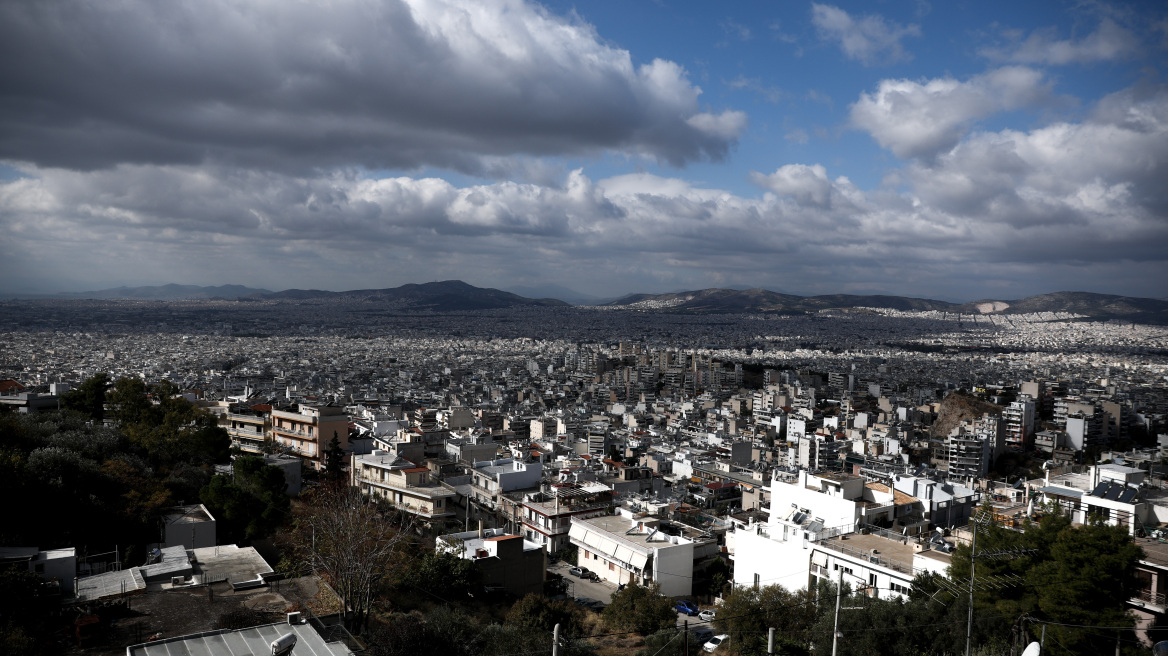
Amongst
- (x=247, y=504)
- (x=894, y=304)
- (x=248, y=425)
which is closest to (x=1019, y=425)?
(x=248, y=425)

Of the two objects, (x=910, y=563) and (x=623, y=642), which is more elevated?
(x=910, y=563)

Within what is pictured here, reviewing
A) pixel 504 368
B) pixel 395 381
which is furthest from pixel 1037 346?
pixel 395 381

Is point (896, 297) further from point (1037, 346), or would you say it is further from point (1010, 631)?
point (1010, 631)

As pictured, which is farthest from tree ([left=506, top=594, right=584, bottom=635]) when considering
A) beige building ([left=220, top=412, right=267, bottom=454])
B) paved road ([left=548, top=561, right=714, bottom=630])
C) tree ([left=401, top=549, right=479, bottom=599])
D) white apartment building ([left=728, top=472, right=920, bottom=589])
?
beige building ([left=220, top=412, right=267, bottom=454])

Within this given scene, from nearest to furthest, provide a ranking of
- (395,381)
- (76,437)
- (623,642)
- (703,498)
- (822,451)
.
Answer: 1. (623,642)
2. (76,437)
3. (703,498)
4. (822,451)
5. (395,381)

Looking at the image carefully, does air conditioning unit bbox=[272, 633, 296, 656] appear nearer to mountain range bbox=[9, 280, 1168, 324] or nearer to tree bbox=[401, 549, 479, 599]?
tree bbox=[401, 549, 479, 599]

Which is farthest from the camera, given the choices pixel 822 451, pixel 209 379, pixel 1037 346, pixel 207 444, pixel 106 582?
pixel 1037 346

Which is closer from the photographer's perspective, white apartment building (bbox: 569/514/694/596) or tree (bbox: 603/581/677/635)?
tree (bbox: 603/581/677/635)

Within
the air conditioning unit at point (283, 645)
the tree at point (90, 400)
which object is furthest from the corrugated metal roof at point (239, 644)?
the tree at point (90, 400)
